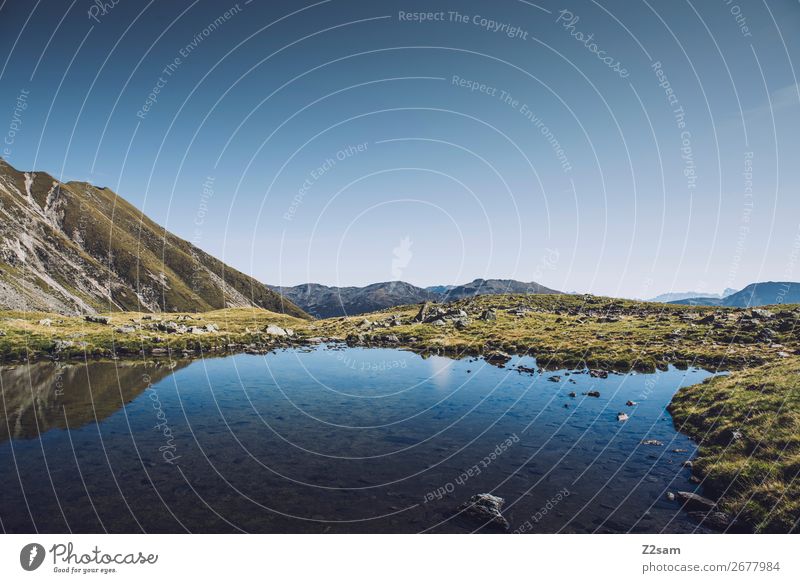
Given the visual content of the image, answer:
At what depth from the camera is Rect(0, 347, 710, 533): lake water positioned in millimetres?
14000

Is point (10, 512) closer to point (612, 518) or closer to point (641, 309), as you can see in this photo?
point (612, 518)

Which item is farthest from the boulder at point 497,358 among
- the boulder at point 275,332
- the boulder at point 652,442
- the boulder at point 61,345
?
the boulder at point 61,345

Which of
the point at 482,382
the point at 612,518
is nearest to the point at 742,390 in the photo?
the point at 612,518

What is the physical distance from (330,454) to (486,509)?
30.0 ft

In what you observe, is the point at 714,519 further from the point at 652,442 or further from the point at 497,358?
the point at 497,358

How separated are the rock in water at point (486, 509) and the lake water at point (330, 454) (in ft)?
1.37

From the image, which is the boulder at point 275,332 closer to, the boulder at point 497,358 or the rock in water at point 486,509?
the boulder at point 497,358

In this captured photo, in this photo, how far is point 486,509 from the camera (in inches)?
562

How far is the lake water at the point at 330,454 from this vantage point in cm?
1400

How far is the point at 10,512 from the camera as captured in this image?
45.1 feet

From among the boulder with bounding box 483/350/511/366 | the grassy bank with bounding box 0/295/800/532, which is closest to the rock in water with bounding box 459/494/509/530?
the grassy bank with bounding box 0/295/800/532

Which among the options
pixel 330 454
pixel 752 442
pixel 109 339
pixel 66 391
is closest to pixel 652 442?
pixel 752 442

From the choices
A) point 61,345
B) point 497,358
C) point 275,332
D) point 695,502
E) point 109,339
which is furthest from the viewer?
point 275,332

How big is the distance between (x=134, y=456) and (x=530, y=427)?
22.4 m
